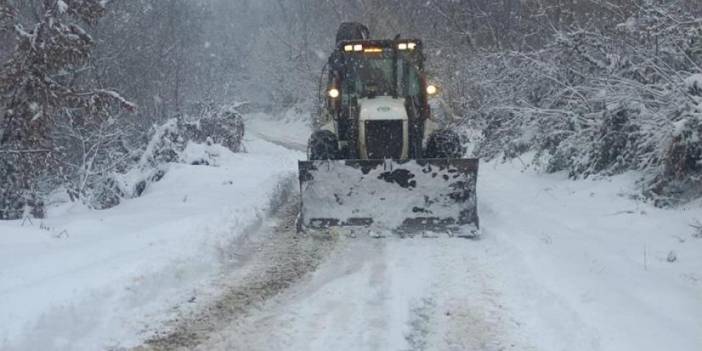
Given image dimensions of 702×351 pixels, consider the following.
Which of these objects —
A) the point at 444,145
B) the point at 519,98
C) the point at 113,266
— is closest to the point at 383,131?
the point at 444,145

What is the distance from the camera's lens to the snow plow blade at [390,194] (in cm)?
871

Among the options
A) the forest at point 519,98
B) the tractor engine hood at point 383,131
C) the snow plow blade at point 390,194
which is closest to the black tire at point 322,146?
the tractor engine hood at point 383,131

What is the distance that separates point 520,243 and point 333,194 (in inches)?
99.6

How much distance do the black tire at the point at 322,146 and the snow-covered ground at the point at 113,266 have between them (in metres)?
1.11

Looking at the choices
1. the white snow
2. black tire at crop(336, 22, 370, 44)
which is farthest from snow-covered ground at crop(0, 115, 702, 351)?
black tire at crop(336, 22, 370, 44)

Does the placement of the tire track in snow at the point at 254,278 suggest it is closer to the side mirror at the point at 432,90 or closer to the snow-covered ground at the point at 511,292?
the snow-covered ground at the point at 511,292

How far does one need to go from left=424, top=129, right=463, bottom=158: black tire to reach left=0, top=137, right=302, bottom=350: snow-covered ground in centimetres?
263

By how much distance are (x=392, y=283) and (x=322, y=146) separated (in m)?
4.08

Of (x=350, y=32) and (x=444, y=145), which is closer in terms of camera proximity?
(x=444, y=145)

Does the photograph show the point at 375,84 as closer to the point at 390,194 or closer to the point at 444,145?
the point at 444,145

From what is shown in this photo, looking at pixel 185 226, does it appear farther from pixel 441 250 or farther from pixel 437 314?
pixel 437 314

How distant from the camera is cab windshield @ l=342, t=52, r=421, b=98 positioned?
405 inches

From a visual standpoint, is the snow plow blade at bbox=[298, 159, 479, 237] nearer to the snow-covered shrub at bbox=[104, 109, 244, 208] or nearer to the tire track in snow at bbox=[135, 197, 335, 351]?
the tire track in snow at bbox=[135, 197, 335, 351]

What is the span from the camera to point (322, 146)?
1005 centimetres
